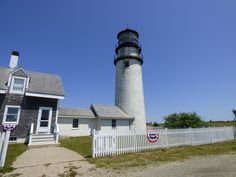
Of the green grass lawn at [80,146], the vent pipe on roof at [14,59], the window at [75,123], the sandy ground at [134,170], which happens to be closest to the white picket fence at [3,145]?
the sandy ground at [134,170]

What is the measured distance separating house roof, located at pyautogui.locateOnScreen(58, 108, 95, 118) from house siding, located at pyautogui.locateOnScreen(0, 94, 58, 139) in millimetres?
3185

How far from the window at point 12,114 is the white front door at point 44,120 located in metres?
1.69

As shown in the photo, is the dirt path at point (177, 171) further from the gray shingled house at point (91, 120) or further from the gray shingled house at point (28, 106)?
the gray shingled house at point (91, 120)

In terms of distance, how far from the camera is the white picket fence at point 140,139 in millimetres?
7904

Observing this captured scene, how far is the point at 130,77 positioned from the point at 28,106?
12.6 metres

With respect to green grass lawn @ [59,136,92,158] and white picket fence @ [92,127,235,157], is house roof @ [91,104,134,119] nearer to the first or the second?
green grass lawn @ [59,136,92,158]

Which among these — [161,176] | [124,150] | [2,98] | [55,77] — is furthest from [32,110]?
[161,176]

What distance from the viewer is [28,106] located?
1302 cm

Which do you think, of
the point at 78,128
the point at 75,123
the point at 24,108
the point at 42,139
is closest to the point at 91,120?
the point at 78,128

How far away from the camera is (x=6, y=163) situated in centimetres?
631

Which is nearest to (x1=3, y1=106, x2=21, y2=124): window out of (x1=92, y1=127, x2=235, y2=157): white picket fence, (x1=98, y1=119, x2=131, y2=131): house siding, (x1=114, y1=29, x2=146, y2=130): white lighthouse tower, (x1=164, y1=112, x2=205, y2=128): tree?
(x1=92, y1=127, x2=235, y2=157): white picket fence

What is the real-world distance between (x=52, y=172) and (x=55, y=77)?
42.4 ft

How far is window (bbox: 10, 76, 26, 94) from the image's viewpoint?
1287 cm

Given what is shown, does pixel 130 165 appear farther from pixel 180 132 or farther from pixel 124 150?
pixel 180 132
